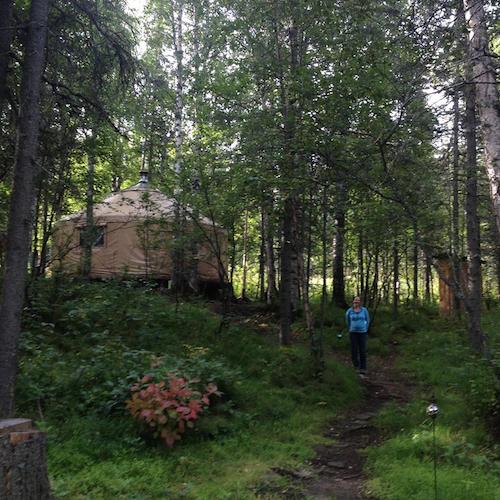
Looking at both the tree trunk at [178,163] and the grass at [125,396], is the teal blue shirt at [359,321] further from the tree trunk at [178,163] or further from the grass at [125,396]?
the tree trunk at [178,163]

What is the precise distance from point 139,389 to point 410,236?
437 cm

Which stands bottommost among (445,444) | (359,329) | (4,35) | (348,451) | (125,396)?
(348,451)

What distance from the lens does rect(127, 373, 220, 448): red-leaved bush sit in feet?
17.4

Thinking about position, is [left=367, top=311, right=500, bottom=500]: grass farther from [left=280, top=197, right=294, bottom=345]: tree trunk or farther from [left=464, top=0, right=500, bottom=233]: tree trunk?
[left=280, top=197, right=294, bottom=345]: tree trunk

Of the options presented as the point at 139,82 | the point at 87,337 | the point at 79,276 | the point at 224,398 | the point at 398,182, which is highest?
the point at 139,82

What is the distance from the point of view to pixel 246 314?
13523 millimetres

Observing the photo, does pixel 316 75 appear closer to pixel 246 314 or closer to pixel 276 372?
pixel 276 372

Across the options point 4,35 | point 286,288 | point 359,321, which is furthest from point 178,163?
point 4,35

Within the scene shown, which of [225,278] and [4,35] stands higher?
[4,35]

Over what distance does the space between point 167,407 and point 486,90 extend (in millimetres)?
4853

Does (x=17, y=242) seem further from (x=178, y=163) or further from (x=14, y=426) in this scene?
(x=178, y=163)

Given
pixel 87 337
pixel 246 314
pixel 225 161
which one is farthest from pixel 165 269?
pixel 87 337

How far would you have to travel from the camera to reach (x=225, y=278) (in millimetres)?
10758

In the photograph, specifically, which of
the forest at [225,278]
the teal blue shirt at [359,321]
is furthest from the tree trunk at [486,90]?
the teal blue shirt at [359,321]
